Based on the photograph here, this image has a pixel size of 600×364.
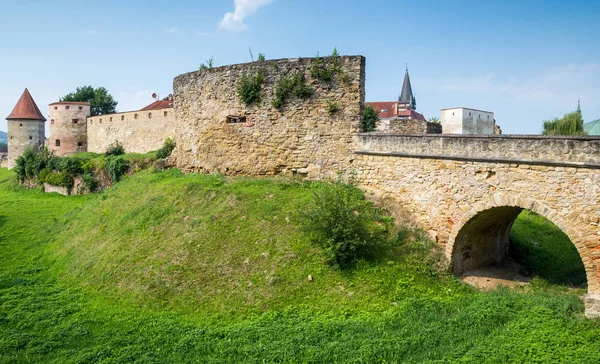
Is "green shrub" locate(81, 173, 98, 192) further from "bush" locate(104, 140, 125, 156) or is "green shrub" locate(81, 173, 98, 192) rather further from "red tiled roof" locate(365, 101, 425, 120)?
"red tiled roof" locate(365, 101, 425, 120)

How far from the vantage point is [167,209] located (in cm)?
1531

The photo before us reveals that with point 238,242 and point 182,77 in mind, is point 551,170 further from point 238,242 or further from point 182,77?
point 182,77

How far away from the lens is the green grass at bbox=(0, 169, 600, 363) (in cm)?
883

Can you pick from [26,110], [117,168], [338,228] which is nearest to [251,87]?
[338,228]

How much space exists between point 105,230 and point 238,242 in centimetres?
575

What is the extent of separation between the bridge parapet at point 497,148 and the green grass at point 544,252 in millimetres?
3756

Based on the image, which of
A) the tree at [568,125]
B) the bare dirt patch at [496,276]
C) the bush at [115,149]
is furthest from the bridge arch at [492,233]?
the bush at [115,149]

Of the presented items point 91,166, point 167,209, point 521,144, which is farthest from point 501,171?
point 91,166

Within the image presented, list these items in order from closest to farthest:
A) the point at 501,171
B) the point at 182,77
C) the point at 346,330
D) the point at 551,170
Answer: the point at 346,330 → the point at 551,170 → the point at 501,171 → the point at 182,77

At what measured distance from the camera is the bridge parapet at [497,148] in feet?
32.6

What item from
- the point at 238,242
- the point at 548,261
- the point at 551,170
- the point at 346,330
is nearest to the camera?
the point at 346,330

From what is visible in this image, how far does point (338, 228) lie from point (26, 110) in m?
37.4

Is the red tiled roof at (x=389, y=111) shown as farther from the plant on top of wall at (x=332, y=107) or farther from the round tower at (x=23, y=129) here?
the plant on top of wall at (x=332, y=107)

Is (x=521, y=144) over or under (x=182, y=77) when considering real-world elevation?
under
